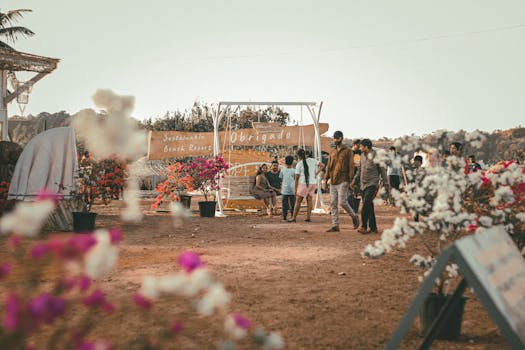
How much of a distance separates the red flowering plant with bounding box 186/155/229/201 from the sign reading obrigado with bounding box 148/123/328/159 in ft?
5.40

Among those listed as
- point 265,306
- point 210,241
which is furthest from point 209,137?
point 265,306

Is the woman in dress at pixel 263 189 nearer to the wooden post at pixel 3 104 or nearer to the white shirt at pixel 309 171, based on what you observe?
the white shirt at pixel 309 171

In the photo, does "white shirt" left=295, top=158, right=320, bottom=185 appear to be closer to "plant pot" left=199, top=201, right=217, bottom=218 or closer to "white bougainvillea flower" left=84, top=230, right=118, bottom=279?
"plant pot" left=199, top=201, right=217, bottom=218

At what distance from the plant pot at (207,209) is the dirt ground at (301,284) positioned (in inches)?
171

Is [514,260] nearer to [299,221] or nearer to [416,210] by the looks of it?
[416,210]

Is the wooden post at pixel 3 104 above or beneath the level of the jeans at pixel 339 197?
above

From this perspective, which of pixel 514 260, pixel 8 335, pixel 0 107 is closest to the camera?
pixel 8 335

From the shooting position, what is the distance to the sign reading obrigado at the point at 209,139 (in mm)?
19484

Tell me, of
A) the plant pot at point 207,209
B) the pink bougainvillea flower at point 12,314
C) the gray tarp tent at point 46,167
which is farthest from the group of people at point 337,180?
the gray tarp tent at point 46,167

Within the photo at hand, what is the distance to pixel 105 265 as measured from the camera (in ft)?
5.29

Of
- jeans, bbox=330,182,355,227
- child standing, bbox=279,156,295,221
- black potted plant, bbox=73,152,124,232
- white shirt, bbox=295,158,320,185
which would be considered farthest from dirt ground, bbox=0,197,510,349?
child standing, bbox=279,156,295,221

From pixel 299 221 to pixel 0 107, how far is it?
18231 mm

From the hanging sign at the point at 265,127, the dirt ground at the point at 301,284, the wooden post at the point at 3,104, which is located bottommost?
the dirt ground at the point at 301,284

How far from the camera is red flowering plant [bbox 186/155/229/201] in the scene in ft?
58.3
